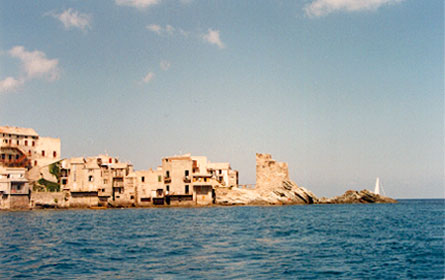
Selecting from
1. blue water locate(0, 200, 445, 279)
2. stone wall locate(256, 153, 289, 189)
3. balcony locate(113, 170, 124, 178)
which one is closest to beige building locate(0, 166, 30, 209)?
balcony locate(113, 170, 124, 178)

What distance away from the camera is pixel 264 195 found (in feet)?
305

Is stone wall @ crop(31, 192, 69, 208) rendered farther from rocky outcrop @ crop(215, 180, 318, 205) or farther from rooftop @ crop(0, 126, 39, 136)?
rocky outcrop @ crop(215, 180, 318, 205)

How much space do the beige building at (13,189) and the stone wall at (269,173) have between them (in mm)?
45160

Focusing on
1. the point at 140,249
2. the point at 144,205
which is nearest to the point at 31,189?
the point at 144,205

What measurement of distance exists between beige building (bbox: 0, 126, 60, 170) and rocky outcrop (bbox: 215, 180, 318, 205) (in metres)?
35.8

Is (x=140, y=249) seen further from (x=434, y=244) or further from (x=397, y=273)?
(x=434, y=244)

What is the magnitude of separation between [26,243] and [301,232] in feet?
66.2

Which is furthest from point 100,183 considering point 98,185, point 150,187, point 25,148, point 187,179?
point 25,148

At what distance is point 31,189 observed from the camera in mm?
83688

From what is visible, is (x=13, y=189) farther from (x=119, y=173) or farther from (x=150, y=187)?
(x=150, y=187)

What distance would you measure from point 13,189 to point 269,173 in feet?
162

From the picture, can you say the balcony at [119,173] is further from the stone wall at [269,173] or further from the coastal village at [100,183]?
the stone wall at [269,173]

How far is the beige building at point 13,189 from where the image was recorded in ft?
258

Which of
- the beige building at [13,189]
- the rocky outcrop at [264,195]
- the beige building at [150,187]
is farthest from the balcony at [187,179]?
the beige building at [13,189]
